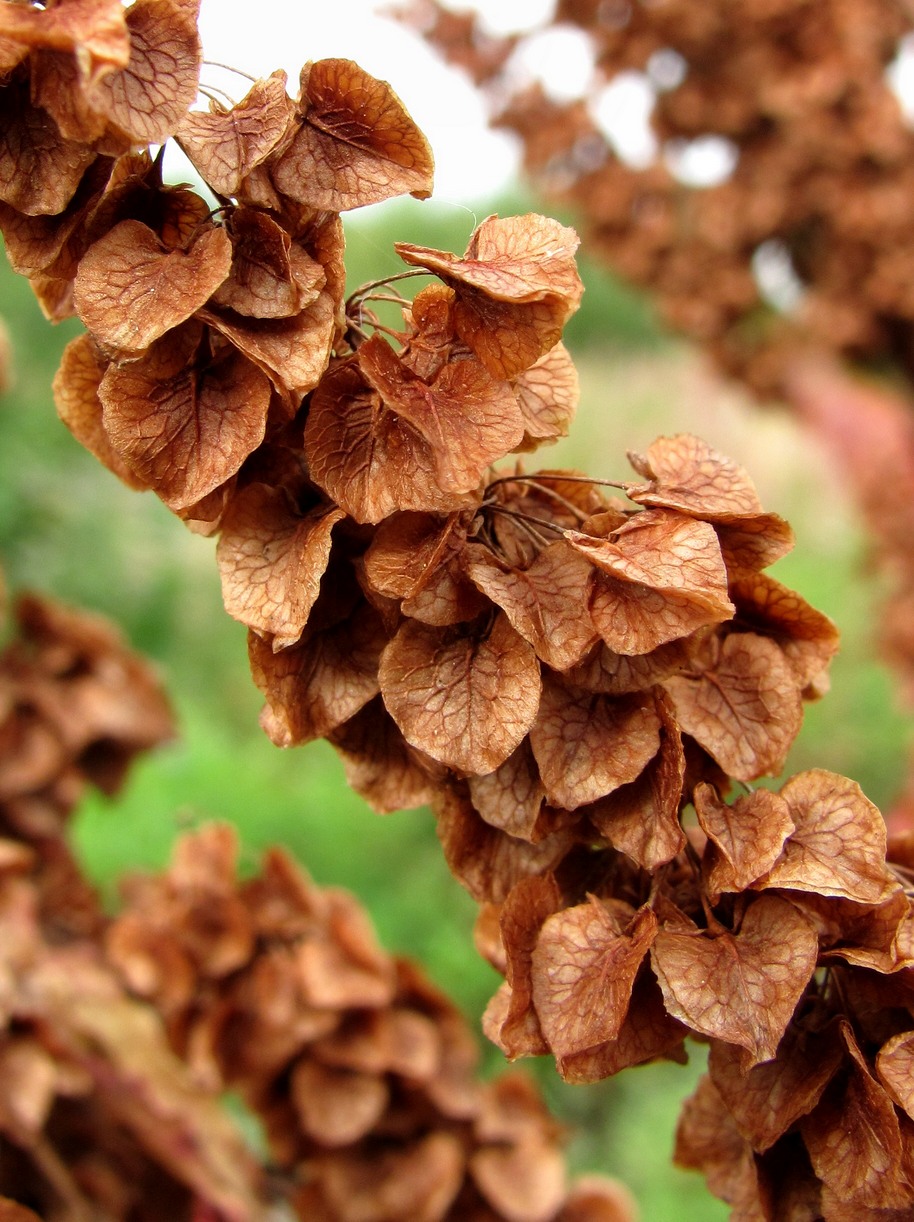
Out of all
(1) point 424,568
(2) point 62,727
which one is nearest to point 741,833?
(1) point 424,568

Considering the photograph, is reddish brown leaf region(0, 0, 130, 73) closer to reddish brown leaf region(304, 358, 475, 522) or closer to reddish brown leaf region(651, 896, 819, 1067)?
reddish brown leaf region(304, 358, 475, 522)

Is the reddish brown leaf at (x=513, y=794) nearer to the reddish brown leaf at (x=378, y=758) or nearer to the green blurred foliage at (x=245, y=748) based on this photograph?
the reddish brown leaf at (x=378, y=758)

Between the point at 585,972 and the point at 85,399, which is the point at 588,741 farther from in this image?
the point at 85,399

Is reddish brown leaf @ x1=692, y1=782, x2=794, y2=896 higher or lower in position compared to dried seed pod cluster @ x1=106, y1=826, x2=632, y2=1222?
higher

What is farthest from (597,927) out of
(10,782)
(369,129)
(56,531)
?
(56,531)

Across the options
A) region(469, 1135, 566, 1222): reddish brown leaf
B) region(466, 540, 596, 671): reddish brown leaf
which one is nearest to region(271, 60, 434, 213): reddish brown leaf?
region(466, 540, 596, 671): reddish brown leaf

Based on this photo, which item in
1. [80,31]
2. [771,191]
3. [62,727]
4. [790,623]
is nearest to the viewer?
[80,31]

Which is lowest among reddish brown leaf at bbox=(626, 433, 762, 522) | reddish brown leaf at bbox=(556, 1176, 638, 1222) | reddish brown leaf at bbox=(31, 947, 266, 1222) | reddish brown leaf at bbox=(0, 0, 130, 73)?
reddish brown leaf at bbox=(31, 947, 266, 1222)
